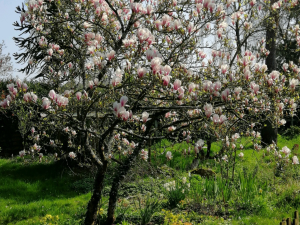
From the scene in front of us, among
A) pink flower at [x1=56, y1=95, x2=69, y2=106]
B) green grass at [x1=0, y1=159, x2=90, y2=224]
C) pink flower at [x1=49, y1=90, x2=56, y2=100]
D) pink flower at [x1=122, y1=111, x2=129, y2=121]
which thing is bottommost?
green grass at [x1=0, y1=159, x2=90, y2=224]

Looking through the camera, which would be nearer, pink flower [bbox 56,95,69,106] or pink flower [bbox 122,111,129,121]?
pink flower [bbox 122,111,129,121]

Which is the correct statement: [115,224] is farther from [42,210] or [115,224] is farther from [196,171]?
[196,171]

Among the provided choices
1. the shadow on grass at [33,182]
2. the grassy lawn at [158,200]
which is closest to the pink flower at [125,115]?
the grassy lawn at [158,200]

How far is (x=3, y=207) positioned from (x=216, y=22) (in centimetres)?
540

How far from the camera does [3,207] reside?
5.53 meters

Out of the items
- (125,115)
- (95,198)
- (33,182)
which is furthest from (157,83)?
(33,182)

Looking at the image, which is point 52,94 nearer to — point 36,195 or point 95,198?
point 95,198

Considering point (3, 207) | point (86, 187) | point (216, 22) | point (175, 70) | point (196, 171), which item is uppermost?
point (216, 22)

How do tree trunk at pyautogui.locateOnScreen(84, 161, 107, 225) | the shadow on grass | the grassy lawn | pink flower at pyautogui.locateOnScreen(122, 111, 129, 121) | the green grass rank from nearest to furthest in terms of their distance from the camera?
1. pink flower at pyautogui.locateOnScreen(122, 111, 129, 121)
2. tree trunk at pyautogui.locateOnScreen(84, 161, 107, 225)
3. the grassy lawn
4. the green grass
5. the shadow on grass

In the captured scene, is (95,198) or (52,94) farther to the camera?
(95,198)

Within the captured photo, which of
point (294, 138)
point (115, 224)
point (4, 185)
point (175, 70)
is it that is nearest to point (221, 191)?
point (115, 224)

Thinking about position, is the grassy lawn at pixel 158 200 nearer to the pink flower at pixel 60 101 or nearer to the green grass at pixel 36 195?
the green grass at pixel 36 195

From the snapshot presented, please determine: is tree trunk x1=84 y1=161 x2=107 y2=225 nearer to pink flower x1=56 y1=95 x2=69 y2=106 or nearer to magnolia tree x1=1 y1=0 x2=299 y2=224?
magnolia tree x1=1 y1=0 x2=299 y2=224

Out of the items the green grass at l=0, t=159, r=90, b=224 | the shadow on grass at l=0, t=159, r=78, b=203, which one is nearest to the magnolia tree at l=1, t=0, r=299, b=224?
the green grass at l=0, t=159, r=90, b=224
